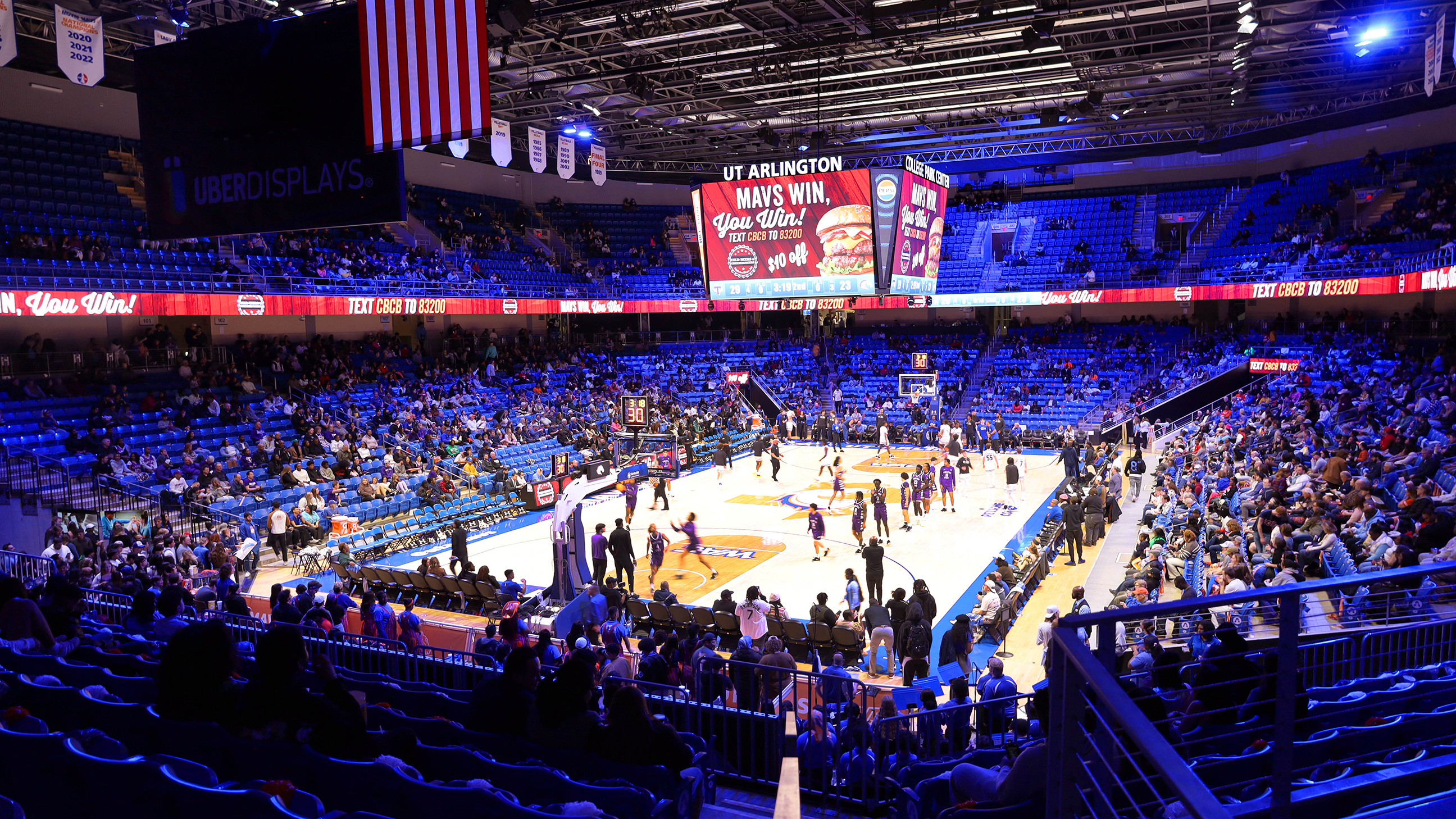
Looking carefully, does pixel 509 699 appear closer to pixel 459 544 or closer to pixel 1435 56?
pixel 459 544

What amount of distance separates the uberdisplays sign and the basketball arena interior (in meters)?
0.04

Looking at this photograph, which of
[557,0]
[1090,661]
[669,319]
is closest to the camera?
[1090,661]

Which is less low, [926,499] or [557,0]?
[557,0]

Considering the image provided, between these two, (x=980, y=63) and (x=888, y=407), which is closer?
(x=980, y=63)

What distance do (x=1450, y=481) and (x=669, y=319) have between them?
121ft

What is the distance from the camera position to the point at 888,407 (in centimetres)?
3584

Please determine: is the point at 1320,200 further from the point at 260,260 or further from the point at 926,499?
the point at 260,260

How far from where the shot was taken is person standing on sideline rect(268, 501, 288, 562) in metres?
17.5

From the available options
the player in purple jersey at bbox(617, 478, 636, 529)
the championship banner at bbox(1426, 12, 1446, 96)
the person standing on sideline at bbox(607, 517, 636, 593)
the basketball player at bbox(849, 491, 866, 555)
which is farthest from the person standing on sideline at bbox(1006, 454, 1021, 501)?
the championship banner at bbox(1426, 12, 1446, 96)

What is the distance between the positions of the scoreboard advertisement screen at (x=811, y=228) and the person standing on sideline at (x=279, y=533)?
9902mm

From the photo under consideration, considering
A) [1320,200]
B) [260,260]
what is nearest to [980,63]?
[1320,200]

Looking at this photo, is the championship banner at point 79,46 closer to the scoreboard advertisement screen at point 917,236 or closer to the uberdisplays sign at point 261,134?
the uberdisplays sign at point 261,134

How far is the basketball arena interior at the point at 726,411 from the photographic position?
4.66m

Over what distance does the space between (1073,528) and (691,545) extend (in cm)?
763
